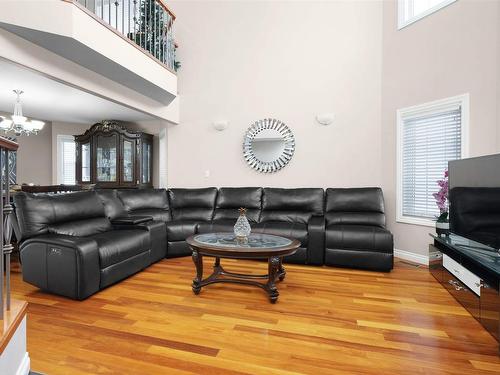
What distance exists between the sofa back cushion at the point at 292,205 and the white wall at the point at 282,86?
0.47m

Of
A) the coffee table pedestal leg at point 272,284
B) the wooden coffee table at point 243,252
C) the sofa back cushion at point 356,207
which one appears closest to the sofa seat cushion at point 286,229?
the sofa back cushion at point 356,207

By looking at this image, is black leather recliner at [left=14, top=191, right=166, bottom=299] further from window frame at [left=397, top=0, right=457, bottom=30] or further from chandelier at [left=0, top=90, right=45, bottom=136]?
window frame at [left=397, top=0, right=457, bottom=30]

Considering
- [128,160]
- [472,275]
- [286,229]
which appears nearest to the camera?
[472,275]

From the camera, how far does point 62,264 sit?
247cm

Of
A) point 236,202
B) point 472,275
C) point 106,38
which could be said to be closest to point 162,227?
point 236,202

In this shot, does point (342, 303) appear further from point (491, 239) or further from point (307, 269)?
point (491, 239)

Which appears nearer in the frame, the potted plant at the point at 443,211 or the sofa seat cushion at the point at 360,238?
the potted plant at the point at 443,211

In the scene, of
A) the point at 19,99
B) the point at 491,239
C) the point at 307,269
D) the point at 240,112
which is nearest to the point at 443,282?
the point at 491,239

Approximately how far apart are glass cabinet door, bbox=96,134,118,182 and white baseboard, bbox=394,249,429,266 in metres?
5.13

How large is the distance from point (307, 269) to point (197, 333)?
1775 mm

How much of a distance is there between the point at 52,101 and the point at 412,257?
5.86 meters

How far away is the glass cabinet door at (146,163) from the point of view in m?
5.85

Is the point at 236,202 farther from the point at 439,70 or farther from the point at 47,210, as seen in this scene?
the point at 439,70

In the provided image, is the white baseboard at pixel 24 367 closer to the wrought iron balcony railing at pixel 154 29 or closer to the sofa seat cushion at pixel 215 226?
the sofa seat cushion at pixel 215 226
